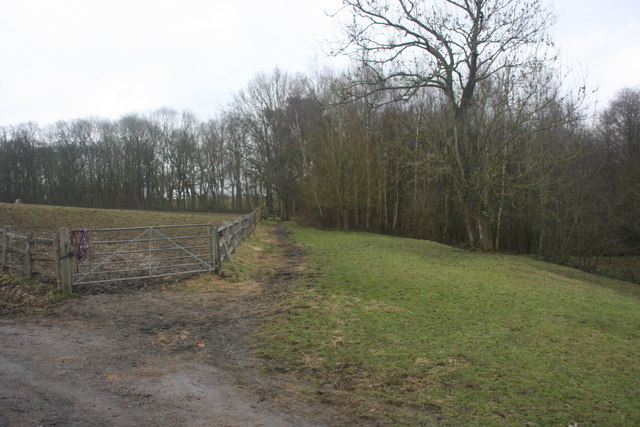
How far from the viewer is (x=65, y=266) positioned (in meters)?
8.46

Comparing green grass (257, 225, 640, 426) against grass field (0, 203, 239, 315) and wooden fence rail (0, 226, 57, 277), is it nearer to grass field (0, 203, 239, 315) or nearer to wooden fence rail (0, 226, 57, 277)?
grass field (0, 203, 239, 315)

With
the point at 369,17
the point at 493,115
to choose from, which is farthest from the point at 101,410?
the point at 493,115

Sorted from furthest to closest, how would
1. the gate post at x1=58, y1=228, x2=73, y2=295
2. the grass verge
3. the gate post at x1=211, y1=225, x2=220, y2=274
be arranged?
the gate post at x1=211, y1=225, x2=220, y2=274
the gate post at x1=58, y1=228, x2=73, y2=295
the grass verge

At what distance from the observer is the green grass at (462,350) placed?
13.1 feet

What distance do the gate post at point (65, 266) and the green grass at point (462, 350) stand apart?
462 cm

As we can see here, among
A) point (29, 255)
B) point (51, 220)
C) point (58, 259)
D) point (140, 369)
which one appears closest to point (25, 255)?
point (29, 255)

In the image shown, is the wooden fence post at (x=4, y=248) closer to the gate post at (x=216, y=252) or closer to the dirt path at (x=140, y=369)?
the dirt path at (x=140, y=369)

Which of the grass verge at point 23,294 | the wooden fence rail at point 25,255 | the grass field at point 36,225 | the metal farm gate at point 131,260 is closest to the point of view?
the grass verge at point 23,294

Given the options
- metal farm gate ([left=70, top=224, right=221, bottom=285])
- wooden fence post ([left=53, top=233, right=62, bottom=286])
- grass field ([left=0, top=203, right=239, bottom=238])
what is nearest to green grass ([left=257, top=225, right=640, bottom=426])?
metal farm gate ([left=70, top=224, right=221, bottom=285])

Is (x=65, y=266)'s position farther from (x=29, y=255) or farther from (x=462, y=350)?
(x=462, y=350)

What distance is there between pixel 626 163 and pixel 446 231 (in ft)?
46.4

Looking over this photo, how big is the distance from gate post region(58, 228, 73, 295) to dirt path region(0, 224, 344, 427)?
0.55 m

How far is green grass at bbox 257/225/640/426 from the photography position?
3984mm

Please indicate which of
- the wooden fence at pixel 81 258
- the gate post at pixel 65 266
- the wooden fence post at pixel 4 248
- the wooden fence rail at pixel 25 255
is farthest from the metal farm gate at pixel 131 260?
the wooden fence post at pixel 4 248
